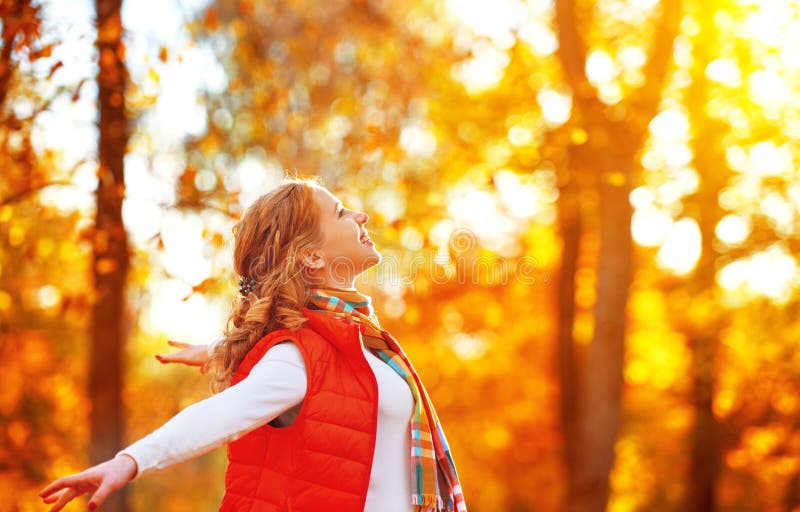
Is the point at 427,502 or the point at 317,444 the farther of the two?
the point at 427,502

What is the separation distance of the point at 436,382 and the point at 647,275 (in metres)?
6.23

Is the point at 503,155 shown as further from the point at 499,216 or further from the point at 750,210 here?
the point at 499,216

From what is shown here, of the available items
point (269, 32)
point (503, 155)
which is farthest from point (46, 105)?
point (503, 155)

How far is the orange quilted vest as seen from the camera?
7.87ft

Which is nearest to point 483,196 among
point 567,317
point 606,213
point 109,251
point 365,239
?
point 567,317

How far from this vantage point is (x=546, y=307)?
54.7ft

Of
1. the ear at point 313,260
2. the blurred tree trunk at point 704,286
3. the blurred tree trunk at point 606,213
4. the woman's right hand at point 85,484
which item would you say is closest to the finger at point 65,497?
the woman's right hand at point 85,484

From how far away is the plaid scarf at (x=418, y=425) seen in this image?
103 inches

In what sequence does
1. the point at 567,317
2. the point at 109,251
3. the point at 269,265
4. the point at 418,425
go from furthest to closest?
the point at 567,317 → the point at 109,251 → the point at 269,265 → the point at 418,425

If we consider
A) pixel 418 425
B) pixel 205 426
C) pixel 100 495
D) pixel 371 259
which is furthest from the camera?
pixel 371 259

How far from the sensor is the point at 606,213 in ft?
24.2

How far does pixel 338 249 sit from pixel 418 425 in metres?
0.65

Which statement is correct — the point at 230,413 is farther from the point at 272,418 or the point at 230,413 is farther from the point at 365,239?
the point at 365,239

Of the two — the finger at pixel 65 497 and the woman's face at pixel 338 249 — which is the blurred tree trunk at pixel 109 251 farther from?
the finger at pixel 65 497
